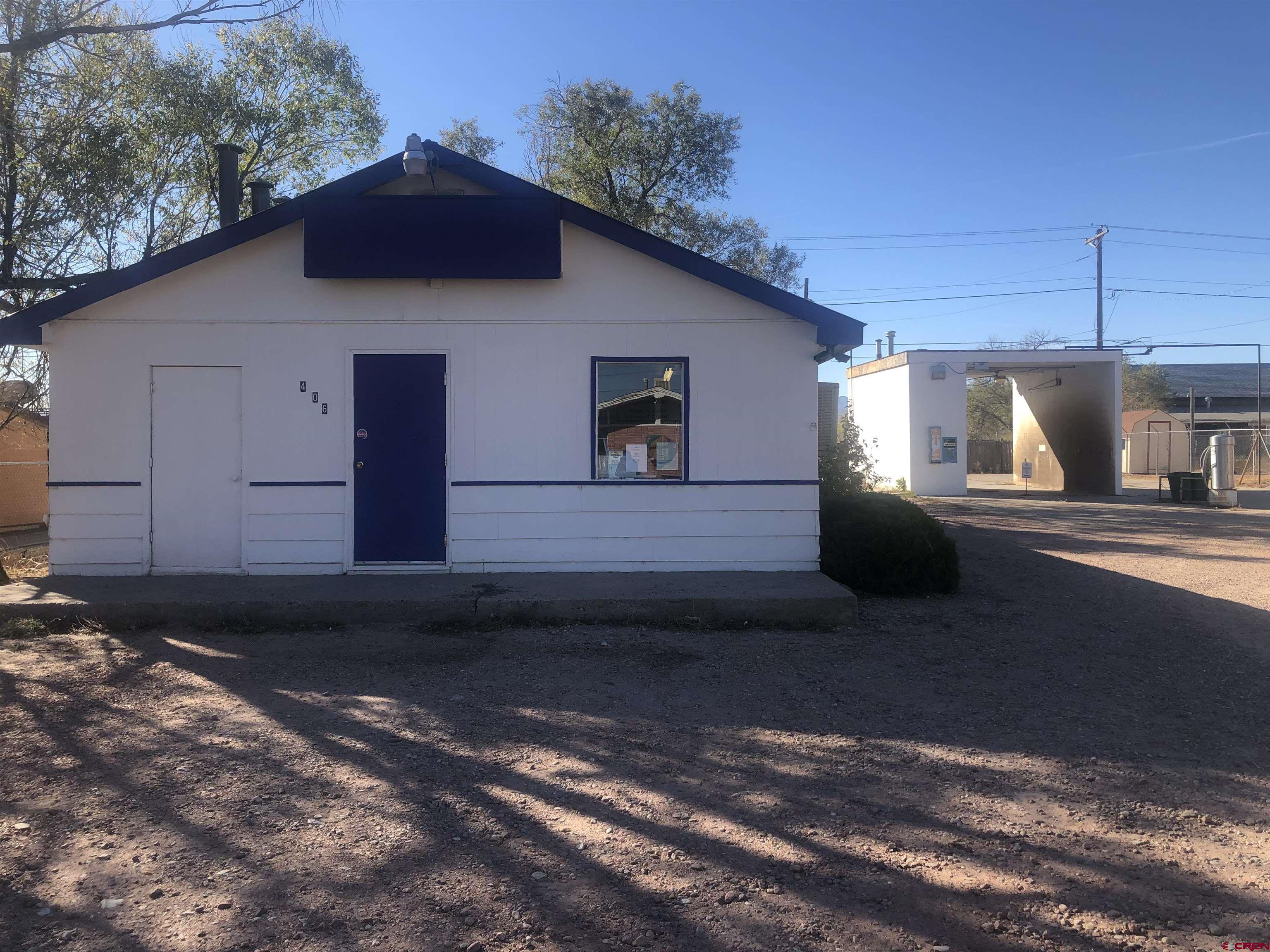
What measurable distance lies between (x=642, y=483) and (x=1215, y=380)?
53.8 m

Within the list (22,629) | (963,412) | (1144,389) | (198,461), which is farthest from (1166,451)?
(22,629)

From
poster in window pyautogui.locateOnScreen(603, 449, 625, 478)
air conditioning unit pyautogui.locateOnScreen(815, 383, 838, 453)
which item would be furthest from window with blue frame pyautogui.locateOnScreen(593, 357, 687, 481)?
air conditioning unit pyautogui.locateOnScreen(815, 383, 838, 453)

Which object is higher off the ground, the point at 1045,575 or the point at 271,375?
the point at 271,375

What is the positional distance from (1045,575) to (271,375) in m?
8.80

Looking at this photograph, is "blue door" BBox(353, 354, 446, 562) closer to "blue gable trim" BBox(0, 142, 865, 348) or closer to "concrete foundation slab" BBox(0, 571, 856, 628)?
"concrete foundation slab" BBox(0, 571, 856, 628)

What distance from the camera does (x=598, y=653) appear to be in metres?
6.89

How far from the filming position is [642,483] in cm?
918


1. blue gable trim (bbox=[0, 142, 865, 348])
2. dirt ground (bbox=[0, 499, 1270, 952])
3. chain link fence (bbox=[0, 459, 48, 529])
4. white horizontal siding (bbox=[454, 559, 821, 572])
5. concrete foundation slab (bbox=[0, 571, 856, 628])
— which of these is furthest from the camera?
chain link fence (bbox=[0, 459, 48, 529])

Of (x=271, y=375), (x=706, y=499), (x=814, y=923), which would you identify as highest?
(x=271, y=375)

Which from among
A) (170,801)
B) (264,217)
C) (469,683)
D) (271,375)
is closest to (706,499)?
(469,683)

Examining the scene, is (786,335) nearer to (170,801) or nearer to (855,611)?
(855,611)

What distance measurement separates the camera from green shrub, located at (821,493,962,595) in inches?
357

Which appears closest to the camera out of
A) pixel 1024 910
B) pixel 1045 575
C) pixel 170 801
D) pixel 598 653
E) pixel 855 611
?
pixel 1024 910

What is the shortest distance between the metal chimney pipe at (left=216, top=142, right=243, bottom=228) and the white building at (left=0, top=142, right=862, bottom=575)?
64.4 inches
